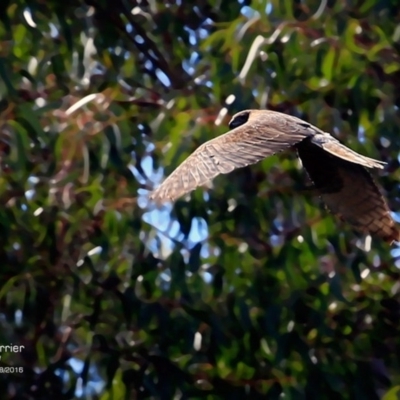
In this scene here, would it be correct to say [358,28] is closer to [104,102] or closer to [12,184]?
[104,102]

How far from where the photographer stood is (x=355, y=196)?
4.78 metres

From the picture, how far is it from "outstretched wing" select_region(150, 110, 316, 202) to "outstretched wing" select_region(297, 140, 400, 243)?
12cm

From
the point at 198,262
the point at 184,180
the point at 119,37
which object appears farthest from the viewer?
the point at 119,37

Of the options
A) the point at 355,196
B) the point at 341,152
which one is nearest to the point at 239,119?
the point at 355,196

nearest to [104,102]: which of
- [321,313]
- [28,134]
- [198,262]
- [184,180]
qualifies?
[28,134]

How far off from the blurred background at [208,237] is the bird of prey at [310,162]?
492mm

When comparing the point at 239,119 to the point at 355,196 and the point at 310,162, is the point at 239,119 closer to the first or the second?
the point at 310,162

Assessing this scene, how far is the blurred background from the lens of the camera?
5.49 m

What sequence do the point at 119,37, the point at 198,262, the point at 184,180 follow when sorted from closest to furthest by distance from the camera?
1. the point at 184,180
2. the point at 198,262
3. the point at 119,37

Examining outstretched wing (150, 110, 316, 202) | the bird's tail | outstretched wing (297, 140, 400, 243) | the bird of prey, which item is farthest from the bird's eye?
the bird's tail

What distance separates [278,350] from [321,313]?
22cm

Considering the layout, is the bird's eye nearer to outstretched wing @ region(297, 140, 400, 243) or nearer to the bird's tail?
outstretched wing @ region(297, 140, 400, 243)

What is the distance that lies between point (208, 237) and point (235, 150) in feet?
3.76

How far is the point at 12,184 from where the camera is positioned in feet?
18.6
